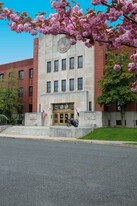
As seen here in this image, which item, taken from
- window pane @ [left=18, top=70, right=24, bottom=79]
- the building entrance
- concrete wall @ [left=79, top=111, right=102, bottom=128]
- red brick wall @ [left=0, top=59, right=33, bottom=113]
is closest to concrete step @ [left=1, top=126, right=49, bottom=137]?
concrete wall @ [left=79, top=111, right=102, bottom=128]

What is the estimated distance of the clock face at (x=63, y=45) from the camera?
43406mm

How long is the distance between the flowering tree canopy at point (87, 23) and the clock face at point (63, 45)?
37902 millimetres

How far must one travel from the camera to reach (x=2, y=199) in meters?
5.70

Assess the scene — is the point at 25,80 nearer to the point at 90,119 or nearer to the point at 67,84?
A: the point at 67,84

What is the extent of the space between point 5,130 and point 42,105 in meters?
9.78

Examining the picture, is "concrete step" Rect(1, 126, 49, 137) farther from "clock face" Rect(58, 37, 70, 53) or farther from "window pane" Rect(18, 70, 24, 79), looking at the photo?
"window pane" Rect(18, 70, 24, 79)

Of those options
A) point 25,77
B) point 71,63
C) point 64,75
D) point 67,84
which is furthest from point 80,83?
point 25,77

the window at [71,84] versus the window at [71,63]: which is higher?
the window at [71,63]

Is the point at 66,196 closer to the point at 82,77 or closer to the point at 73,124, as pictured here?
the point at 73,124

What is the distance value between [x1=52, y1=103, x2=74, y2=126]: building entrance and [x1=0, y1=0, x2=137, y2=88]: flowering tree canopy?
35433 millimetres

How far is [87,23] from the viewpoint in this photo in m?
5.43

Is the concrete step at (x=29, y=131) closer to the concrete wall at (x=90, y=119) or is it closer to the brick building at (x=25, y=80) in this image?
the concrete wall at (x=90, y=119)

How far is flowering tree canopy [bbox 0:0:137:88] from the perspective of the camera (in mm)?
5105

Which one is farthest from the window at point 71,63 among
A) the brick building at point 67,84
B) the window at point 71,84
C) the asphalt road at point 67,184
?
the asphalt road at point 67,184
